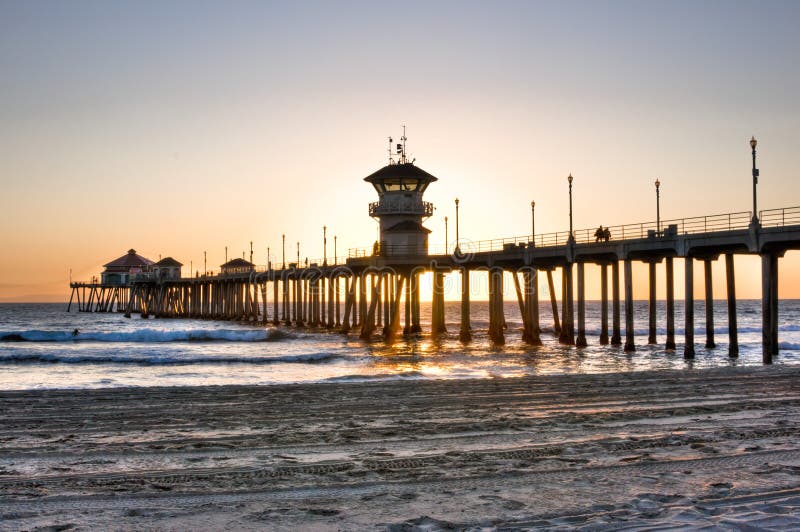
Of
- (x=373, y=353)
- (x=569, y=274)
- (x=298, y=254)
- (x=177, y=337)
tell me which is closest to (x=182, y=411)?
(x=373, y=353)

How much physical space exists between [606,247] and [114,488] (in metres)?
27.4

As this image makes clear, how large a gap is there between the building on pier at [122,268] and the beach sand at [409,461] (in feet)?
372

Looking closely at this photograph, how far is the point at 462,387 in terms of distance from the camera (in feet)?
58.3

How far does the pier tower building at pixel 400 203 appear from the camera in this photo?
4784 centimetres

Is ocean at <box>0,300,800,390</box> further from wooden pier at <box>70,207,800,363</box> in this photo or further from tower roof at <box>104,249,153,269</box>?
tower roof at <box>104,249,153,269</box>

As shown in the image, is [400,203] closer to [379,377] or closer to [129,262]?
[379,377]

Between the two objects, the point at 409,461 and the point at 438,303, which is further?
the point at 438,303

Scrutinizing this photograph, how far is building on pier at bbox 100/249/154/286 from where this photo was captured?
4870 inches

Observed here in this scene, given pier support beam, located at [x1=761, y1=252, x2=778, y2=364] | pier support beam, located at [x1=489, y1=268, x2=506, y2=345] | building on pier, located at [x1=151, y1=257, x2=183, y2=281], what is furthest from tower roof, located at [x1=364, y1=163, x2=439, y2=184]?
building on pier, located at [x1=151, y1=257, x2=183, y2=281]

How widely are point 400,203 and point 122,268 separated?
8804 cm

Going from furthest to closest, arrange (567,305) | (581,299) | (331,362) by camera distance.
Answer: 1. (567,305)
2. (581,299)
3. (331,362)

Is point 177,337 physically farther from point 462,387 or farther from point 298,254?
point 462,387

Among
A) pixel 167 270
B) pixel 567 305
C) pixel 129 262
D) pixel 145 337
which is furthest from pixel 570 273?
pixel 129 262

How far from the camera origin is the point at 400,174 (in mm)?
49094
